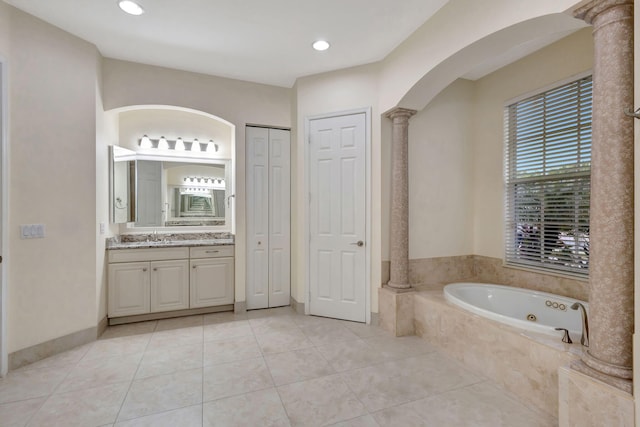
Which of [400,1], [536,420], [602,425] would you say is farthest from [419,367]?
[400,1]

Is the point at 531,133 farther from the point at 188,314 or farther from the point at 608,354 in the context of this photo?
the point at 188,314

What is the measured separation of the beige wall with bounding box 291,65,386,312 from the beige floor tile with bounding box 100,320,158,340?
163cm

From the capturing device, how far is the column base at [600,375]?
140 cm

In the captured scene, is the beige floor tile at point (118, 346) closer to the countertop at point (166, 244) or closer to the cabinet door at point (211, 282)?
the cabinet door at point (211, 282)

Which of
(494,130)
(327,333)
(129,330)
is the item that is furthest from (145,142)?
(494,130)


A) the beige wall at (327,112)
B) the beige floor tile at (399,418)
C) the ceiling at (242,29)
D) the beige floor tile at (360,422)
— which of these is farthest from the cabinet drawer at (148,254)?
the beige floor tile at (399,418)

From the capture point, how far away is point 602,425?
145 cm

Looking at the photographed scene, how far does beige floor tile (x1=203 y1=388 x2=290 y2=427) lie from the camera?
179cm

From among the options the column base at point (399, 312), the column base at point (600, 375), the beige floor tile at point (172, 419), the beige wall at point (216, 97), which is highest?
the beige wall at point (216, 97)

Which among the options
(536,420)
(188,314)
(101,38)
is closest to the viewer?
(536,420)

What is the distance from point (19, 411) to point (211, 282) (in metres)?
1.92

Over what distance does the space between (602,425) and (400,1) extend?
9.42ft

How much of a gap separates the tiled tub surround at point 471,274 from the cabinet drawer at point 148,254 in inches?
92.4

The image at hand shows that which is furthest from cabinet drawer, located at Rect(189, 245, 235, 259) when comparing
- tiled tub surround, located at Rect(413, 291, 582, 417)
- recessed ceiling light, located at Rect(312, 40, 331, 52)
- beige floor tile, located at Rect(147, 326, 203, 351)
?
recessed ceiling light, located at Rect(312, 40, 331, 52)
